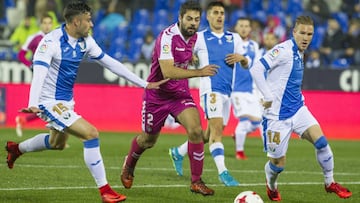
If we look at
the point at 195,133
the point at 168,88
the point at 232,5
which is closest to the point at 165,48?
the point at 168,88

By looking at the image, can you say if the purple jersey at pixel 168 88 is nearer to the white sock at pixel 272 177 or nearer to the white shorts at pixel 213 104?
the white sock at pixel 272 177

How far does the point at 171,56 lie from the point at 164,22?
651 inches

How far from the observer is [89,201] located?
10.9 m

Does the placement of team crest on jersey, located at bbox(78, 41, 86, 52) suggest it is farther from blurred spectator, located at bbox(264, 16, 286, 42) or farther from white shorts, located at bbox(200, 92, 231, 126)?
blurred spectator, located at bbox(264, 16, 286, 42)

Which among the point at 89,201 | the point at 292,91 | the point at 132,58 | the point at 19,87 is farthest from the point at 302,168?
the point at 132,58

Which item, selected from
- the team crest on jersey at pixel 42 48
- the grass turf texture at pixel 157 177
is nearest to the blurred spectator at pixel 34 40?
the grass turf texture at pixel 157 177

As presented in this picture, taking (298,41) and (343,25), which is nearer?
(298,41)

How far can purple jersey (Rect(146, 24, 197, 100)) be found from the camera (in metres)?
11.7

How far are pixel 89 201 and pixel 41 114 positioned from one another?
110cm

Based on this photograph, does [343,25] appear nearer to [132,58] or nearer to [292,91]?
[132,58]

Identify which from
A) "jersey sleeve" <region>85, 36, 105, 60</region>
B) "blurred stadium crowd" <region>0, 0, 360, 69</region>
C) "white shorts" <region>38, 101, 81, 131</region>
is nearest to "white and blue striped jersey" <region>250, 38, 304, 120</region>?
"jersey sleeve" <region>85, 36, 105, 60</region>

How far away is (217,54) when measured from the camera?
47.7ft

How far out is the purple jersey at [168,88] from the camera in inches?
463

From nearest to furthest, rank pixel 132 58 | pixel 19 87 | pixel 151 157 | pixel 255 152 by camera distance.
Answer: pixel 151 157 → pixel 255 152 → pixel 19 87 → pixel 132 58
